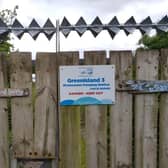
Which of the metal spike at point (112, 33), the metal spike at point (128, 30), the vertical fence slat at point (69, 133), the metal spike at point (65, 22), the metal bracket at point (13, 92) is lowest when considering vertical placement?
the vertical fence slat at point (69, 133)

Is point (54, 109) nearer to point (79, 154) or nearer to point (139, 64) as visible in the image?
point (79, 154)

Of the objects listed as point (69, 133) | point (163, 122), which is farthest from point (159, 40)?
A: point (69, 133)

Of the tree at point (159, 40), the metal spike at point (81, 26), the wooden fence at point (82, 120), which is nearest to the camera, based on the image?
the metal spike at point (81, 26)

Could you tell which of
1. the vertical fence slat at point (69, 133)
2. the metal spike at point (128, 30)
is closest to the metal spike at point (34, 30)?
the vertical fence slat at point (69, 133)

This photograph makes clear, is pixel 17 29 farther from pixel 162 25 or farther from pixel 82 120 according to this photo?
pixel 162 25

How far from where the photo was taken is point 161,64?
4.37 meters

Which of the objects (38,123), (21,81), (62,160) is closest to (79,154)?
(62,160)

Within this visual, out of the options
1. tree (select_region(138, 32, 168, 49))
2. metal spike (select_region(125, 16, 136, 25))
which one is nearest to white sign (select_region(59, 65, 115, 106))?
metal spike (select_region(125, 16, 136, 25))

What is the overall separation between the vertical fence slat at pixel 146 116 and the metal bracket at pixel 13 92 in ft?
3.24

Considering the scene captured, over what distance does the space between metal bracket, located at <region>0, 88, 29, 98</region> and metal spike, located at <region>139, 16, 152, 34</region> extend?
1137 millimetres

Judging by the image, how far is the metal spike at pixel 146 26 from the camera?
426cm

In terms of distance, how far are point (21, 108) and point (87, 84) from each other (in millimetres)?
628

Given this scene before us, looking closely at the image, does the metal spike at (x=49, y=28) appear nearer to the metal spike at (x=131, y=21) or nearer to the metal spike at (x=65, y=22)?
the metal spike at (x=65, y=22)

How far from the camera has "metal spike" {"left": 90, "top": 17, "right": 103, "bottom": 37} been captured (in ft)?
13.9
